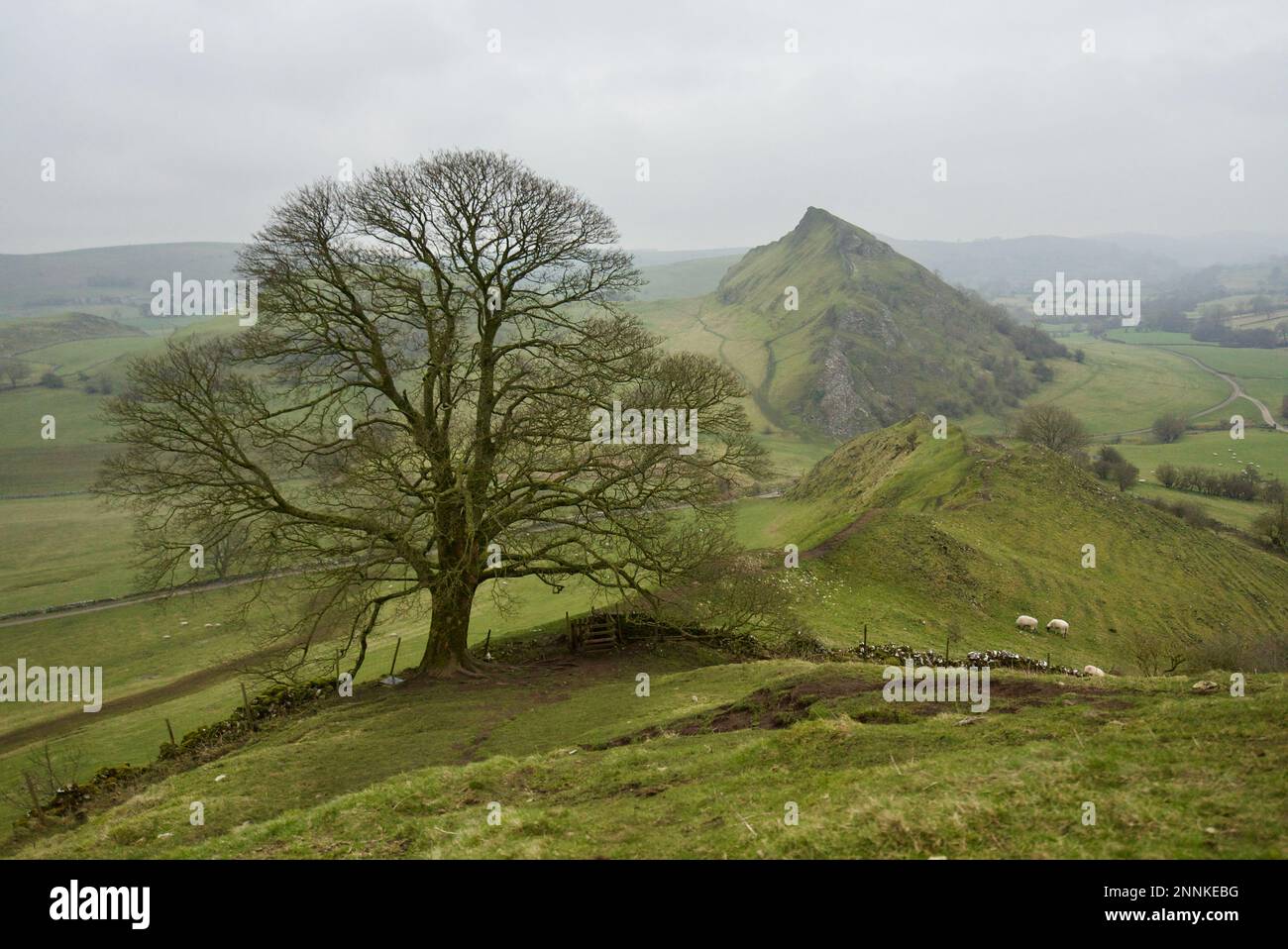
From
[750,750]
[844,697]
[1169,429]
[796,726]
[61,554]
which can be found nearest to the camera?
[750,750]

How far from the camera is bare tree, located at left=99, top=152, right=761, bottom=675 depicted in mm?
23812

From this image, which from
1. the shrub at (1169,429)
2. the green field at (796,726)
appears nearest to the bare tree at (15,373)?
the green field at (796,726)

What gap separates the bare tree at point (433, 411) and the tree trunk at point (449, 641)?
0.31 feet

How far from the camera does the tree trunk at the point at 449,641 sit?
27031 mm

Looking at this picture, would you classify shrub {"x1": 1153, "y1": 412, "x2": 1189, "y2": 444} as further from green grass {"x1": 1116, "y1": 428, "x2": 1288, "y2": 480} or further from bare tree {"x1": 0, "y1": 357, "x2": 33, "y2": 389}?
bare tree {"x1": 0, "y1": 357, "x2": 33, "y2": 389}

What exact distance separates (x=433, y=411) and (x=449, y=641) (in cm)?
869

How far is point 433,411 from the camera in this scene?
2647 centimetres

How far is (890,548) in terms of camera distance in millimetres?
43719

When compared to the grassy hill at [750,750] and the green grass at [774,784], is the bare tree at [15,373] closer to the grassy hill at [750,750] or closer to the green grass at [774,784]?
the grassy hill at [750,750]

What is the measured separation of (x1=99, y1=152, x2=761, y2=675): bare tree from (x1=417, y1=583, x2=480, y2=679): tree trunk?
9cm

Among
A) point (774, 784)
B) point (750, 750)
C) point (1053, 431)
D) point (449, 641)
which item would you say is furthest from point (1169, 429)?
point (774, 784)

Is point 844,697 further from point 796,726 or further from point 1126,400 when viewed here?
point 1126,400
